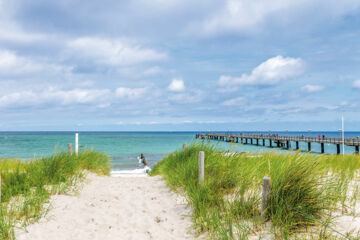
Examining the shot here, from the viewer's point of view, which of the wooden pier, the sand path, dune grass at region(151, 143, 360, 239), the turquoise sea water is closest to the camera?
dune grass at region(151, 143, 360, 239)

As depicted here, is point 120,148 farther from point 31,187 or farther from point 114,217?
point 114,217

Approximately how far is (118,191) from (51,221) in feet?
11.0

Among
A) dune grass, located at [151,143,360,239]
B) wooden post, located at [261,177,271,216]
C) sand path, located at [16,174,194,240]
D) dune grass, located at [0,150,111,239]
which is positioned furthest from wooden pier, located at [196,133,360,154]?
wooden post, located at [261,177,271,216]

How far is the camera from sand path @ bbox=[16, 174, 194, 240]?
5.66 metres

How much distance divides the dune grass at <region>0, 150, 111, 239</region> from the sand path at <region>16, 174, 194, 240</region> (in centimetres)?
28

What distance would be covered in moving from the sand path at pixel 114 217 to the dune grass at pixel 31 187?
11.1 inches

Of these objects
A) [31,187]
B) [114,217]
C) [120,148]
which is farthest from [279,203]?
[120,148]

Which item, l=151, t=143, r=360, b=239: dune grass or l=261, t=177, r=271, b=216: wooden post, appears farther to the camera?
l=261, t=177, r=271, b=216: wooden post

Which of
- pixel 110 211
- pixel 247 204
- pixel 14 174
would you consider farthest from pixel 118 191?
pixel 247 204

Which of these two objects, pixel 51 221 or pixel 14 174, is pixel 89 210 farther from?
pixel 14 174

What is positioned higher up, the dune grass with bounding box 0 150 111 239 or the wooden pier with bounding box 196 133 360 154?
the dune grass with bounding box 0 150 111 239

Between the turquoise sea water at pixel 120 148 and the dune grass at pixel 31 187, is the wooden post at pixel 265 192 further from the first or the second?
the dune grass at pixel 31 187

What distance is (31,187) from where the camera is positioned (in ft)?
25.0

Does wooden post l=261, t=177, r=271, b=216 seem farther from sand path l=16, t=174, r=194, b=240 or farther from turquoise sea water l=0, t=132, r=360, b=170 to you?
sand path l=16, t=174, r=194, b=240
